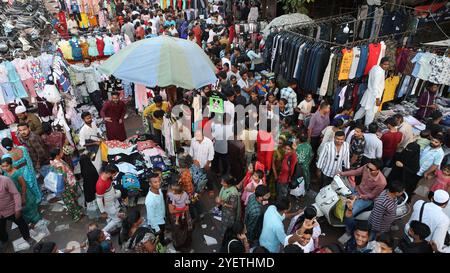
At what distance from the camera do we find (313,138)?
22.0 feet

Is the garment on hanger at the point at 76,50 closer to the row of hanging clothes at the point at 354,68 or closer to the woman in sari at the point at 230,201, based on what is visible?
the row of hanging clothes at the point at 354,68

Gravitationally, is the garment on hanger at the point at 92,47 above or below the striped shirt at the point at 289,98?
above

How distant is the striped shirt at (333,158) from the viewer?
557 centimetres

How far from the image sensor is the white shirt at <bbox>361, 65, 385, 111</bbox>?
7.18m

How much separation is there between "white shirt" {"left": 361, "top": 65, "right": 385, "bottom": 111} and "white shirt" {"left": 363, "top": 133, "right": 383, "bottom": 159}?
1709 millimetres

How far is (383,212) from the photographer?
4.52 m

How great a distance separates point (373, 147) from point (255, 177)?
244 centimetres

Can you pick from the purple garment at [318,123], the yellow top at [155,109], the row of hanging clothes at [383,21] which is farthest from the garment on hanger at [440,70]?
the yellow top at [155,109]

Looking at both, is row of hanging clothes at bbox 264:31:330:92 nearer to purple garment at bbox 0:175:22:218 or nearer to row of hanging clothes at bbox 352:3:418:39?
row of hanging clothes at bbox 352:3:418:39

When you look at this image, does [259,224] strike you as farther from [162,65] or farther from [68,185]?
[68,185]

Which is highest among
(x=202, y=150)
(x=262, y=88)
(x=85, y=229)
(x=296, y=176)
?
(x=262, y=88)

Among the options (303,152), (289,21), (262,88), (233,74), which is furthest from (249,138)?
(289,21)

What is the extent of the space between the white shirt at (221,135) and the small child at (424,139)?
3.31 meters

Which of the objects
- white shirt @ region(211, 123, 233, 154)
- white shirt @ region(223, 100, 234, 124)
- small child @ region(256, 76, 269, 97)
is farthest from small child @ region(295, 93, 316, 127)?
white shirt @ region(211, 123, 233, 154)
